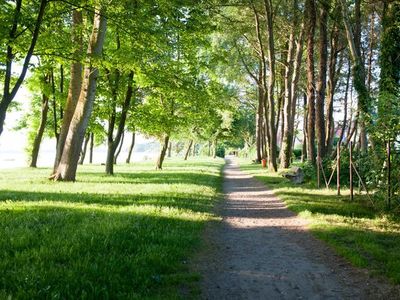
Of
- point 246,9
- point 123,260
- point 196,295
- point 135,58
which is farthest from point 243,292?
point 246,9

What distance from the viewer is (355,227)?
32.1 ft

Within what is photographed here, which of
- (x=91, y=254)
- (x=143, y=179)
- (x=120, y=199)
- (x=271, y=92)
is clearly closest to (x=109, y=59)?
(x=143, y=179)

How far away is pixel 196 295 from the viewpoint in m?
5.39

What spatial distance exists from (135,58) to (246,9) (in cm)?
1576

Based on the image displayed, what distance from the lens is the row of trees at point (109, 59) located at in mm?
12375

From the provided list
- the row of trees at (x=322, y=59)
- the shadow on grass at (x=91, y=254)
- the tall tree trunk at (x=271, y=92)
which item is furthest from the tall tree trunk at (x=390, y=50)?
the tall tree trunk at (x=271, y=92)

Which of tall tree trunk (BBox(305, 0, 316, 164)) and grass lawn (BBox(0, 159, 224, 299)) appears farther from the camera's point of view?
tall tree trunk (BBox(305, 0, 316, 164))

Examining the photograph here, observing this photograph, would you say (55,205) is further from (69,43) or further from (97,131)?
(97,131)

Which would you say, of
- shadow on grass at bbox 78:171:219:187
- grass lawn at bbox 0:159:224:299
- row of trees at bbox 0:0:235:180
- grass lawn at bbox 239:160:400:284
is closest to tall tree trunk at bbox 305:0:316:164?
row of trees at bbox 0:0:235:180

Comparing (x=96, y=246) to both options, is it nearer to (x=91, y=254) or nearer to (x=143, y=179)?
(x=91, y=254)

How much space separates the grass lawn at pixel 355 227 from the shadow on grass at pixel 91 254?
3.00 meters

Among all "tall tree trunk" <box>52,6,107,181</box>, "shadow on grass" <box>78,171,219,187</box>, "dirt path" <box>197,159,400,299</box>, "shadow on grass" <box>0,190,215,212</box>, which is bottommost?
"dirt path" <box>197,159,400,299</box>

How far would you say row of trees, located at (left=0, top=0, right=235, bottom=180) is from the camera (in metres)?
12.4

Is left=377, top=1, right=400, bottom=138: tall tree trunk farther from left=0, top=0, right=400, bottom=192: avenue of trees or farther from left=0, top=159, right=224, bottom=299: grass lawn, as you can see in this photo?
left=0, top=159, right=224, bottom=299: grass lawn
